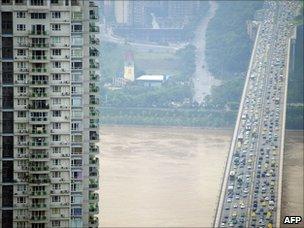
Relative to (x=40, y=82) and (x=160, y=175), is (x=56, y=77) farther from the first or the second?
(x=160, y=175)

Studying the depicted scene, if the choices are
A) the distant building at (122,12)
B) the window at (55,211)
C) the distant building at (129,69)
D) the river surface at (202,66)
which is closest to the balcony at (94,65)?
the window at (55,211)

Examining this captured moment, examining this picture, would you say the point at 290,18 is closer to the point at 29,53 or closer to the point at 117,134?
the point at 117,134

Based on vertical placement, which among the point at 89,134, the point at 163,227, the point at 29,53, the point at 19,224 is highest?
the point at 29,53

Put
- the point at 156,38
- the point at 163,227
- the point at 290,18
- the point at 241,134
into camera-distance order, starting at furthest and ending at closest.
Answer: the point at 156,38, the point at 290,18, the point at 241,134, the point at 163,227

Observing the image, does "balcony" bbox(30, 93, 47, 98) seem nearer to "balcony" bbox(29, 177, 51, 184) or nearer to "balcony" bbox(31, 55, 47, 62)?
"balcony" bbox(31, 55, 47, 62)

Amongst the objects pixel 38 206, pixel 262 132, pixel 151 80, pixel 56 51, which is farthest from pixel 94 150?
pixel 151 80

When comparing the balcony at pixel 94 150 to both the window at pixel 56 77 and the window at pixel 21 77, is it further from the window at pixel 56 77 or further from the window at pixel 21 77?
the window at pixel 21 77

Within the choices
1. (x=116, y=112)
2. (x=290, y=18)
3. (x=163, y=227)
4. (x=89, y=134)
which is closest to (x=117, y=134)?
(x=116, y=112)

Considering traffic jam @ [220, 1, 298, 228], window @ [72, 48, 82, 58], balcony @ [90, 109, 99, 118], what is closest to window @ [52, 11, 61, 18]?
window @ [72, 48, 82, 58]
